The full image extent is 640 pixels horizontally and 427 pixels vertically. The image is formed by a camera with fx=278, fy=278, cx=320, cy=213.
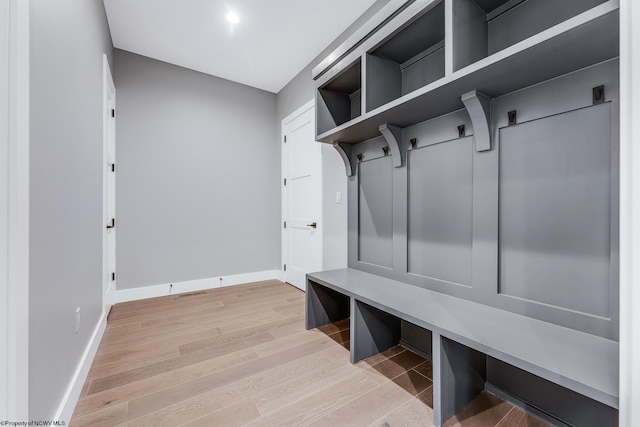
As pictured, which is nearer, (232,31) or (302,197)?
(232,31)

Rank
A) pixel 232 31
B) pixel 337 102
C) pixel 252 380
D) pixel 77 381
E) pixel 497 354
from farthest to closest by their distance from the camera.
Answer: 1. pixel 232 31
2. pixel 337 102
3. pixel 252 380
4. pixel 77 381
5. pixel 497 354

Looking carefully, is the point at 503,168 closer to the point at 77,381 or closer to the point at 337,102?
the point at 337,102

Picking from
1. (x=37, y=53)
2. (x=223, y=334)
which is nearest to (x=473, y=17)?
(x=37, y=53)

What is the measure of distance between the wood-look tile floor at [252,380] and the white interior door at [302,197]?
95cm

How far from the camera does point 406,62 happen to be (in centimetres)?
192

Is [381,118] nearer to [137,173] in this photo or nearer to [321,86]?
[321,86]

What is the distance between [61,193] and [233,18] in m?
2.07

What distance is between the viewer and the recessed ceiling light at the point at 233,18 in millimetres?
2451

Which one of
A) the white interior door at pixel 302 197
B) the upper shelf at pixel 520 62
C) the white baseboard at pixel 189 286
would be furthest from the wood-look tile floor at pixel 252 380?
the upper shelf at pixel 520 62

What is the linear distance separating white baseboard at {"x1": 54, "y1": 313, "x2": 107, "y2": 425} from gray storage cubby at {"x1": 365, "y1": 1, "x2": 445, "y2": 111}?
2232mm

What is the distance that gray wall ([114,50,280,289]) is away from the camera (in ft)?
10.3

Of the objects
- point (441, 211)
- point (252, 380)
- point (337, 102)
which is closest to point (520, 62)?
point (441, 211)

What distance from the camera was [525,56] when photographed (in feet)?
3.55

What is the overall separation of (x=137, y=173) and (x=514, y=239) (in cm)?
357
